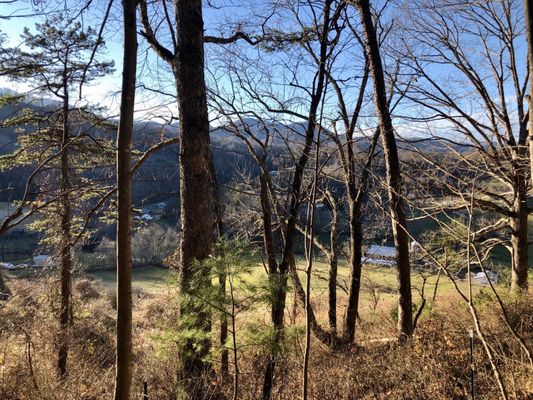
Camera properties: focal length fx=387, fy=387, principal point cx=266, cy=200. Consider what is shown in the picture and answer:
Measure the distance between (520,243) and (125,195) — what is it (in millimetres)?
10608

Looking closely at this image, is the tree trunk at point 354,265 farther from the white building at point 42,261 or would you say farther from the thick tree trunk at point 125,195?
the thick tree trunk at point 125,195

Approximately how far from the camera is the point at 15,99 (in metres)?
9.46

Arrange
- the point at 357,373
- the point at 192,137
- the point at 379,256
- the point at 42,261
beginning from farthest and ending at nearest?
the point at 42,261, the point at 379,256, the point at 357,373, the point at 192,137

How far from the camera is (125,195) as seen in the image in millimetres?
2580

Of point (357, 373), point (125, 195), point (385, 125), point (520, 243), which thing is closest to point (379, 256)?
point (520, 243)

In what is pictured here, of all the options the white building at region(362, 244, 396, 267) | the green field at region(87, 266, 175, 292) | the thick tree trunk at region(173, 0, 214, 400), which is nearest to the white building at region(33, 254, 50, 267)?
the thick tree trunk at region(173, 0, 214, 400)

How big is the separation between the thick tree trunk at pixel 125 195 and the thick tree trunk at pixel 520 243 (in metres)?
9.68

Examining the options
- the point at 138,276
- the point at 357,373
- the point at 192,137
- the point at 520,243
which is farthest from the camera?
the point at 138,276

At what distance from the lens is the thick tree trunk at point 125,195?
2.53m

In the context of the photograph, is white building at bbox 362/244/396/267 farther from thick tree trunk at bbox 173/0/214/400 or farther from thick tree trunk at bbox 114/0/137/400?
thick tree trunk at bbox 114/0/137/400

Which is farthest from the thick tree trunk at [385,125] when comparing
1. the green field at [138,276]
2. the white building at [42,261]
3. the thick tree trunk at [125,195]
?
the green field at [138,276]

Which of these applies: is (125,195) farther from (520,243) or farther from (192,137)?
(520,243)

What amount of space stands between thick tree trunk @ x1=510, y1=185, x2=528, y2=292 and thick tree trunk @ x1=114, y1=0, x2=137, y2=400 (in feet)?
31.8

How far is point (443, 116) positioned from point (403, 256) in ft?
12.0
